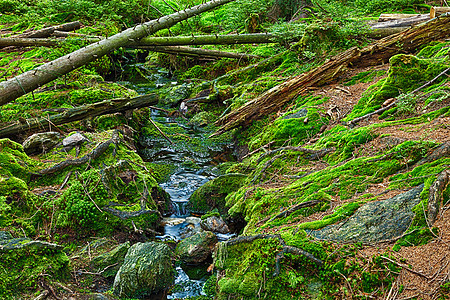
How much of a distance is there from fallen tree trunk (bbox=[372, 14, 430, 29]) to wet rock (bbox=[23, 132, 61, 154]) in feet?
28.6

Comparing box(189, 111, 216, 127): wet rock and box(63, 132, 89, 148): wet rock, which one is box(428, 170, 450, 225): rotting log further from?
box(189, 111, 216, 127): wet rock

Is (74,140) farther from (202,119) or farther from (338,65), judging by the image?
(338,65)

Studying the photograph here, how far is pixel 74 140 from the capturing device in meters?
7.10

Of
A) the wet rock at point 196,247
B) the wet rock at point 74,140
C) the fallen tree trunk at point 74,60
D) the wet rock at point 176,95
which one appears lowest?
the wet rock at point 196,247

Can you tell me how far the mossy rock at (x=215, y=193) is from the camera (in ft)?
22.8

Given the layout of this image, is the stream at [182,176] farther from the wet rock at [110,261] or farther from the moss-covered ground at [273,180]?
the wet rock at [110,261]

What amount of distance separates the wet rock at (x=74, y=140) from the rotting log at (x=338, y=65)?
3405 millimetres

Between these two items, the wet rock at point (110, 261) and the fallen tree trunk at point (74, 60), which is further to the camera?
the fallen tree trunk at point (74, 60)

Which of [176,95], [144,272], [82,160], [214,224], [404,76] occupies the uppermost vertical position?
[404,76]

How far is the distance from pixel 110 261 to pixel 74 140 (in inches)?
124

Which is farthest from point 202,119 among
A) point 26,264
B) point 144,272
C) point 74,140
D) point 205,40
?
point 26,264

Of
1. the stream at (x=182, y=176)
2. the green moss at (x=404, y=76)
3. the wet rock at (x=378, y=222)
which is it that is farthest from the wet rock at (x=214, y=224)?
the green moss at (x=404, y=76)

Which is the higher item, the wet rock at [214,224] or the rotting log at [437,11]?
the rotting log at [437,11]

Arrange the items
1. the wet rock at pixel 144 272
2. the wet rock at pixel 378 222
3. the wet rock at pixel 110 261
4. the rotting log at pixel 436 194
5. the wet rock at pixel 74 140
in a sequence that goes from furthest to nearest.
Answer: the wet rock at pixel 74 140
the wet rock at pixel 110 261
the wet rock at pixel 144 272
the wet rock at pixel 378 222
the rotting log at pixel 436 194
